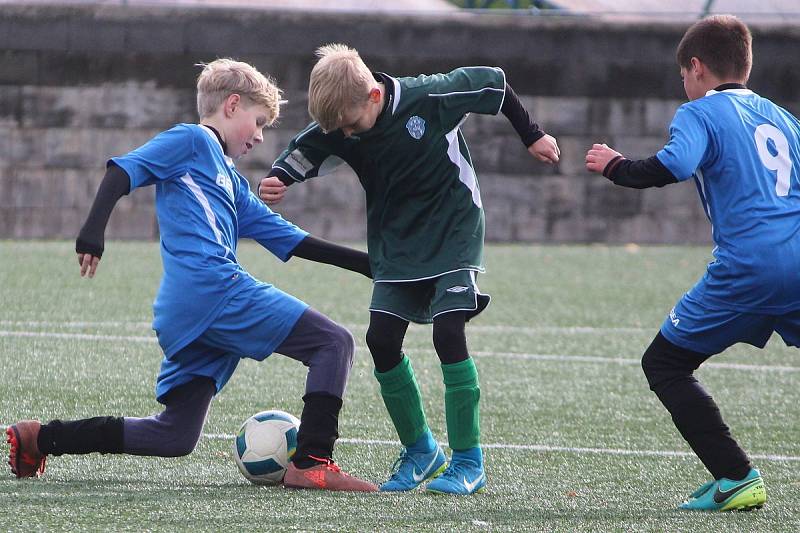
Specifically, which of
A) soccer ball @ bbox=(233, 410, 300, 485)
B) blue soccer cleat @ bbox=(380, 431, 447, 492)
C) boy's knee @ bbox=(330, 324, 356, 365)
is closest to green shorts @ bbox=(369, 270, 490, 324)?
boy's knee @ bbox=(330, 324, 356, 365)

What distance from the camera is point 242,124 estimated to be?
420cm

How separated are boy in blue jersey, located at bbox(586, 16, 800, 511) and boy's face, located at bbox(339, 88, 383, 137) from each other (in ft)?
2.38

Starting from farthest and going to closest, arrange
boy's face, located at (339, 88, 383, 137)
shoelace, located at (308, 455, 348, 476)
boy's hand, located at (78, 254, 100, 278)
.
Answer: boy's face, located at (339, 88, 383, 137), shoelace, located at (308, 455, 348, 476), boy's hand, located at (78, 254, 100, 278)

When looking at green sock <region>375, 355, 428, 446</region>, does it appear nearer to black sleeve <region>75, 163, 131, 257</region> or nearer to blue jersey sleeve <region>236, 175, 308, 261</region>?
blue jersey sleeve <region>236, 175, 308, 261</region>

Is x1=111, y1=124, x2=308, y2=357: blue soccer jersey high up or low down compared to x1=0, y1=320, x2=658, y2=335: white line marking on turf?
up

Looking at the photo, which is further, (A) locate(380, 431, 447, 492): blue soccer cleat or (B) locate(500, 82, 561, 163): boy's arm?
(B) locate(500, 82, 561, 163): boy's arm

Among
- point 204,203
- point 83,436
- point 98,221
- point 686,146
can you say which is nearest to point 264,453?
point 83,436

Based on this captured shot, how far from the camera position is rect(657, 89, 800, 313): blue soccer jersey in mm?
3738

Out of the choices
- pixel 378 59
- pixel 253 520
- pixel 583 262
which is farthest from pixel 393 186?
pixel 378 59

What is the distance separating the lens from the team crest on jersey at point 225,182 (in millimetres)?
4090

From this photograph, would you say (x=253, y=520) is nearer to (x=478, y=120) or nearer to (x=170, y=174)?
(x=170, y=174)

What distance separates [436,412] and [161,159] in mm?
2081

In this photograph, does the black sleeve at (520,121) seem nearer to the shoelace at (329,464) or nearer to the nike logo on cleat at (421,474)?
the nike logo on cleat at (421,474)

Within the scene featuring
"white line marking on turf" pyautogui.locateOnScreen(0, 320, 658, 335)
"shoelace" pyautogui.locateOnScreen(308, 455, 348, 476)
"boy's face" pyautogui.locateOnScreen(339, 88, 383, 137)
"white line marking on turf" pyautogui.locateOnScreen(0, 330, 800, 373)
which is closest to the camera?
"shoelace" pyautogui.locateOnScreen(308, 455, 348, 476)
